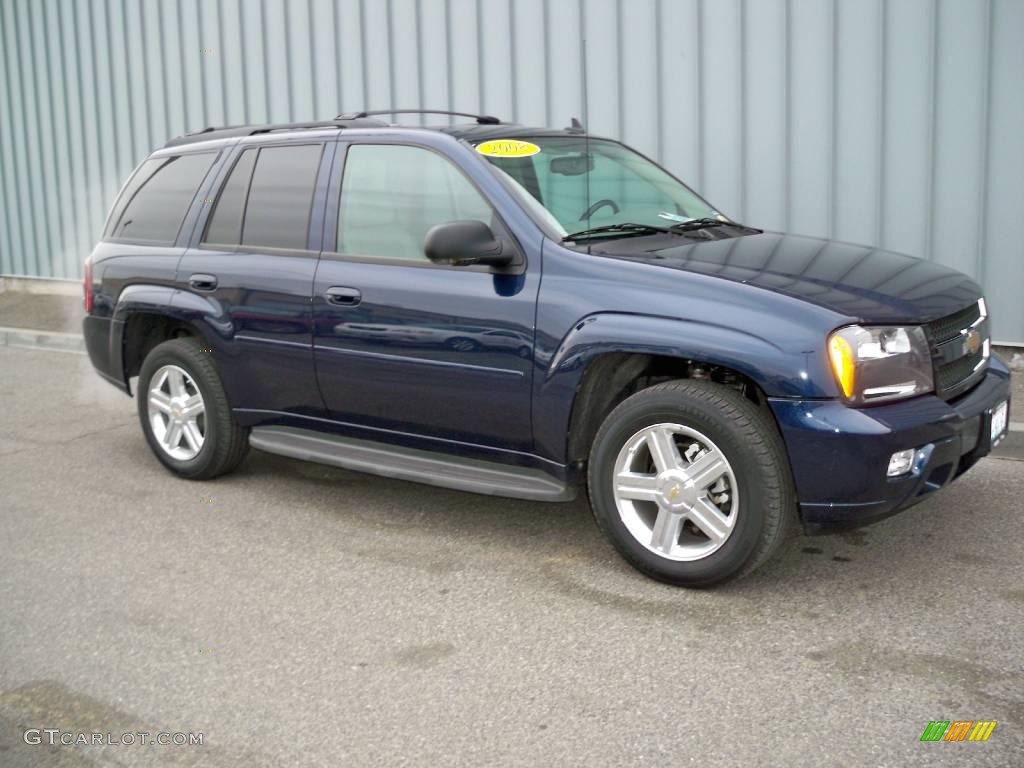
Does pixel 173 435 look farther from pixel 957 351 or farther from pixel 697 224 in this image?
pixel 957 351

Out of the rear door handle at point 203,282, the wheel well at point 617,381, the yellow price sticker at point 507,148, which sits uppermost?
the yellow price sticker at point 507,148

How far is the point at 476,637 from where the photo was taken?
403 cm

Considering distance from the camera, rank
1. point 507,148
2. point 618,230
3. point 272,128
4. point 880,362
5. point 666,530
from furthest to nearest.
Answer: point 272,128
point 507,148
point 618,230
point 666,530
point 880,362

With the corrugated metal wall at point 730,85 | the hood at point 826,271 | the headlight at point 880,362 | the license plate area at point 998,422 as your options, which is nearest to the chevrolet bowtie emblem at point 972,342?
the hood at point 826,271

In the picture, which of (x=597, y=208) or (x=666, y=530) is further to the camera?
(x=597, y=208)

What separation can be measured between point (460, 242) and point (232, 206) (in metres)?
1.88

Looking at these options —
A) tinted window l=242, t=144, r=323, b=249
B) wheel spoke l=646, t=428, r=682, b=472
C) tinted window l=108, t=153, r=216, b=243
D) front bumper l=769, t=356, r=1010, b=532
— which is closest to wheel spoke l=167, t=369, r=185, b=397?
tinted window l=108, t=153, r=216, b=243

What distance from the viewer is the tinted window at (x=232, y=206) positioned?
5.89 m

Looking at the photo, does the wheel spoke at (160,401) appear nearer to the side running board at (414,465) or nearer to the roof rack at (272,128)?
the side running board at (414,465)

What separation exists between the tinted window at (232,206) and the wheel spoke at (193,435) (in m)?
0.98

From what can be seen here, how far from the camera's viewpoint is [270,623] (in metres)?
4.20

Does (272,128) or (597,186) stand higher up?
(272,128)

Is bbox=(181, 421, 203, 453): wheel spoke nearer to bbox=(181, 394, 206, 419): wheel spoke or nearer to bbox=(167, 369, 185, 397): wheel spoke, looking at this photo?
bbox=(181, 394, 206, 419): wheel spoke

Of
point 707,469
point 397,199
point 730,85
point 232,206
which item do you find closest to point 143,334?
point 232,206
